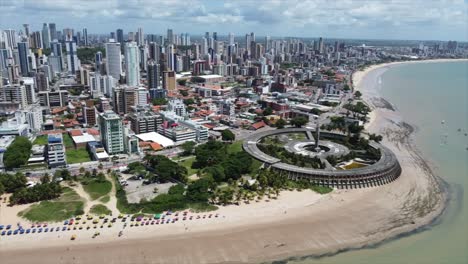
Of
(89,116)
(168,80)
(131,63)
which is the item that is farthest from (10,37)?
(89,116)

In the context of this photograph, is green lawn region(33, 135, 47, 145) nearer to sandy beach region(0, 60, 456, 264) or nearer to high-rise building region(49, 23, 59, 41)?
sandy beach region(0, 60, 456, 264)

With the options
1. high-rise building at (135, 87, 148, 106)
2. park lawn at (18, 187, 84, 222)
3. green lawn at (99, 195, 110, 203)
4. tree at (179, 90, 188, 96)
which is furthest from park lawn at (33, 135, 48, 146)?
tree at (179, 90, 188, 96)

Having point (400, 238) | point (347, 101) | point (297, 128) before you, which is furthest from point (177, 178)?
point (347, 101)

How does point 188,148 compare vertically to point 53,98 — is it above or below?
below

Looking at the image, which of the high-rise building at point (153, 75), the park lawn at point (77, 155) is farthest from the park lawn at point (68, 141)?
the high-rise building at point (153, 75)

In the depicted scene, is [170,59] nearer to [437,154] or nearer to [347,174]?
[437,154]

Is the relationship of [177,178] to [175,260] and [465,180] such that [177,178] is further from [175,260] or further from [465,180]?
[465,180]
